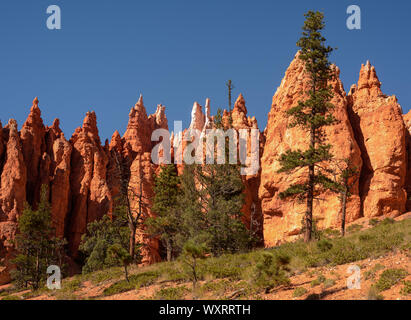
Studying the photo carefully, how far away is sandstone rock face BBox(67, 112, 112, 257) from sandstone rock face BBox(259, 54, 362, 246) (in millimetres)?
21347

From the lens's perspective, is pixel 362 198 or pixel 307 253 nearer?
pixel 307 253

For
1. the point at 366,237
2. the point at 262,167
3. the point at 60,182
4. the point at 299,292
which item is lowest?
the point at 299,292

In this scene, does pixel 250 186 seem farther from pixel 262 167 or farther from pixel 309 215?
pixel 309 215

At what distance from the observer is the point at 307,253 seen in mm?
18250

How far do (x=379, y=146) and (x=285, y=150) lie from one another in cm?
891

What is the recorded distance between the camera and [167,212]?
124 ft

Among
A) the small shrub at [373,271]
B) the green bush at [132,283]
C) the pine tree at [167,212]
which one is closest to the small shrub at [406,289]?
the small shrub at [373,271]

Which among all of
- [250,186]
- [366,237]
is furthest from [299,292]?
[250,186]

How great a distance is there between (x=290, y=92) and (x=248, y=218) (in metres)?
14.4

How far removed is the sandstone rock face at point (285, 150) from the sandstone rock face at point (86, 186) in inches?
840

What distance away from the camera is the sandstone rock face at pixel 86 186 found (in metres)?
55.6

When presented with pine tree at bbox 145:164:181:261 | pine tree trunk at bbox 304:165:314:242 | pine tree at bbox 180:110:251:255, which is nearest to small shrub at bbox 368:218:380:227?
pine tree at bbox 180:110:251:255
